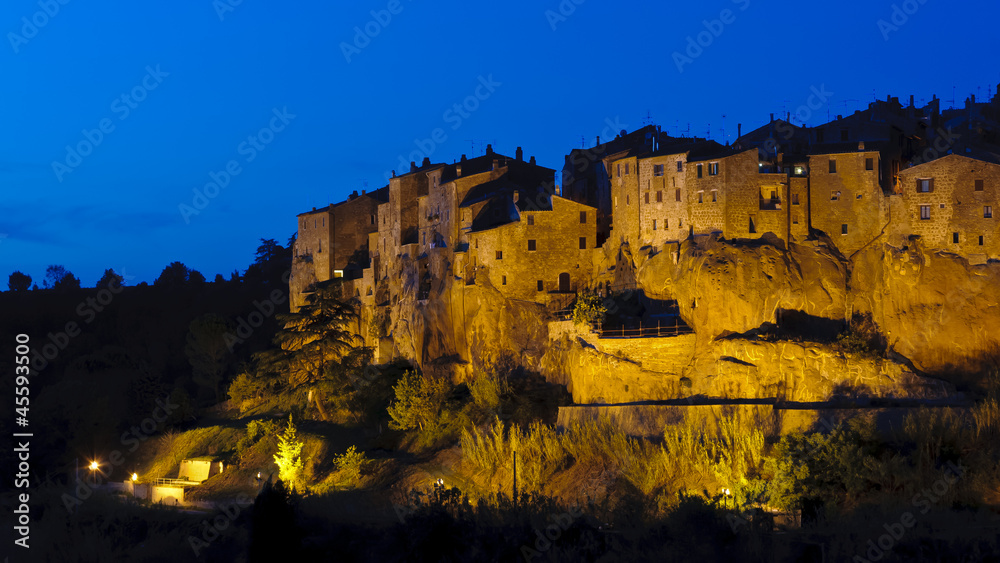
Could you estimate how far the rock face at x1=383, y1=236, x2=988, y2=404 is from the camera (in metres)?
51.7

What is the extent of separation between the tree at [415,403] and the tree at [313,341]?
27.9ft

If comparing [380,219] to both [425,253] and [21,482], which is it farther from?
[21,482]

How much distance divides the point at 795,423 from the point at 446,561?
727 inches

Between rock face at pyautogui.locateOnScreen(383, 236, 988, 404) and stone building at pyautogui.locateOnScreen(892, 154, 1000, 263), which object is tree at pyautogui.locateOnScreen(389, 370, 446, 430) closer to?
rock face at pyautogui.locateOnScreen(383, 236, 988, 404)

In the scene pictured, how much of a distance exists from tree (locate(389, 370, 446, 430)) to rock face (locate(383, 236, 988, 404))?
746 centimetres

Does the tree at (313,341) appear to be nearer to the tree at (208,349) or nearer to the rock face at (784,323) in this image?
the tree at (208,349)

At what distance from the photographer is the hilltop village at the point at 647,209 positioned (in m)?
55.6

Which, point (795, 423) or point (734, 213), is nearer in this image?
point (795, 423)

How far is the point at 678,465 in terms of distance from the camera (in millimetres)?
47812

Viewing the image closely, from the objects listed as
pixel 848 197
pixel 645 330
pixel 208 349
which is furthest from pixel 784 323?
pixel 208 349

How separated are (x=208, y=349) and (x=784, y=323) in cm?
4883

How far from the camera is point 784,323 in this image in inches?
2159

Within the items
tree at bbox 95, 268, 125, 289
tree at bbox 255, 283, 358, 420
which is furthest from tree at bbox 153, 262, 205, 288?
tree at bbox 255, 283, 358, 420

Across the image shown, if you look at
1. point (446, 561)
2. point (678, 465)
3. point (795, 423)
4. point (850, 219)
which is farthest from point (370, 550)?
point (850, 219)
